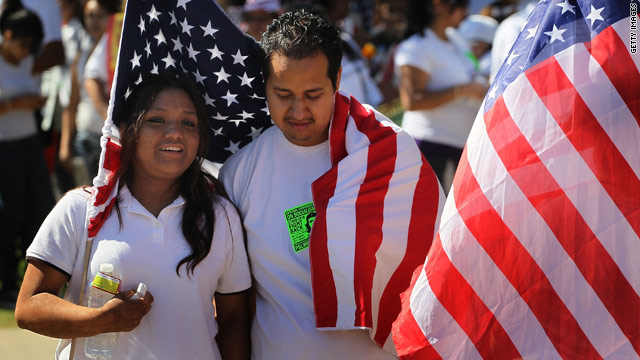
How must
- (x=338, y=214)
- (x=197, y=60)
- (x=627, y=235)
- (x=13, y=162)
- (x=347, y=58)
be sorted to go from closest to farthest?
(x=627, y=235)
(x=338, y=214)
(x=197, y=60)
(x=347, y=58)
(x=13, y=162)

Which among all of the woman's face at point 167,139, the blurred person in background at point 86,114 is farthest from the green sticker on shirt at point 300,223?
the blurred person in background at point 86,114

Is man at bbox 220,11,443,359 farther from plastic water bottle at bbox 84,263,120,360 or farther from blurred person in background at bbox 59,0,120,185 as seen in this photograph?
blurred person in background at bbox 59,0,120,185

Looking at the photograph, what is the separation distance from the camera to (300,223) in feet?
11.1

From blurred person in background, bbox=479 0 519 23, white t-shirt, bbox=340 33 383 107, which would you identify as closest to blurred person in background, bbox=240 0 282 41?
white t-shirt, bbox=340 33 383 107

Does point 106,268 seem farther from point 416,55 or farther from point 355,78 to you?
point 416,55

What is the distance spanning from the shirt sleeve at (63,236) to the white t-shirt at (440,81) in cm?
393

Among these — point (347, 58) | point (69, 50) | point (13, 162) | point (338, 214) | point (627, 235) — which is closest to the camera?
point (627, 235)

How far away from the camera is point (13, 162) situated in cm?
718

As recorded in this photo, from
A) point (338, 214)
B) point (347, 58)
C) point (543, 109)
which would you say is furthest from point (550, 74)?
point (347, 58)

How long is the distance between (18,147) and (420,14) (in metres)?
3.42

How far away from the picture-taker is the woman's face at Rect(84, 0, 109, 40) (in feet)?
24.6

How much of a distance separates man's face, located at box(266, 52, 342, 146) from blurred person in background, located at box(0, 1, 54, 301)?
4363mm

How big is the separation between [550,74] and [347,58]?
3.59m

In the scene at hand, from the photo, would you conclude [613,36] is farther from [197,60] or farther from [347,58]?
[347,58]
